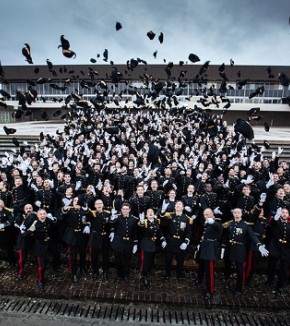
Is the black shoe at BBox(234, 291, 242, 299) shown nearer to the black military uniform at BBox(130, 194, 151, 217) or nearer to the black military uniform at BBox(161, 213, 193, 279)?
the black military uniform at BBox(161, 213, 193, 279)

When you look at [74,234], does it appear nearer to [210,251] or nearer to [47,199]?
[47,199]

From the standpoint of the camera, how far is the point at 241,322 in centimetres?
432

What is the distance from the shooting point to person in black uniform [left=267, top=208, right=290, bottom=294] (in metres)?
4.82

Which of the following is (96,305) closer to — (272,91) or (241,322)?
(241,322)

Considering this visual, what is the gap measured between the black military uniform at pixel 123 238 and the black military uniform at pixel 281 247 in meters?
2.53

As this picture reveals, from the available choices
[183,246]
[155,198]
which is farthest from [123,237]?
[155,198]

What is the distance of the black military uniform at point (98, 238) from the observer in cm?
527

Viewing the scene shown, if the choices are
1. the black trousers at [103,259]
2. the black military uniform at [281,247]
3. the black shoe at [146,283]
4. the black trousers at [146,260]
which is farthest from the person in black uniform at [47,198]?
the black military uniform at [281,247]

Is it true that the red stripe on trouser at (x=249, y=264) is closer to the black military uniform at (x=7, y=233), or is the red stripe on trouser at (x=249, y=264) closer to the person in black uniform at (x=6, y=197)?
the black military uniform at (x=7, y=233)

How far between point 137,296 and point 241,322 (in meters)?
1.74

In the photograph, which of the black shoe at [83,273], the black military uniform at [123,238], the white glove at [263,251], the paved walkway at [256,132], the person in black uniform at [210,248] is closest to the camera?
the white glove at [263,251]

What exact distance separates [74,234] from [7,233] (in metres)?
1.53

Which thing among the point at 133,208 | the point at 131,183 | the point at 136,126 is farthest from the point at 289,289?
the point at 136,126

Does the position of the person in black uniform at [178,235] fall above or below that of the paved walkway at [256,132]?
below
